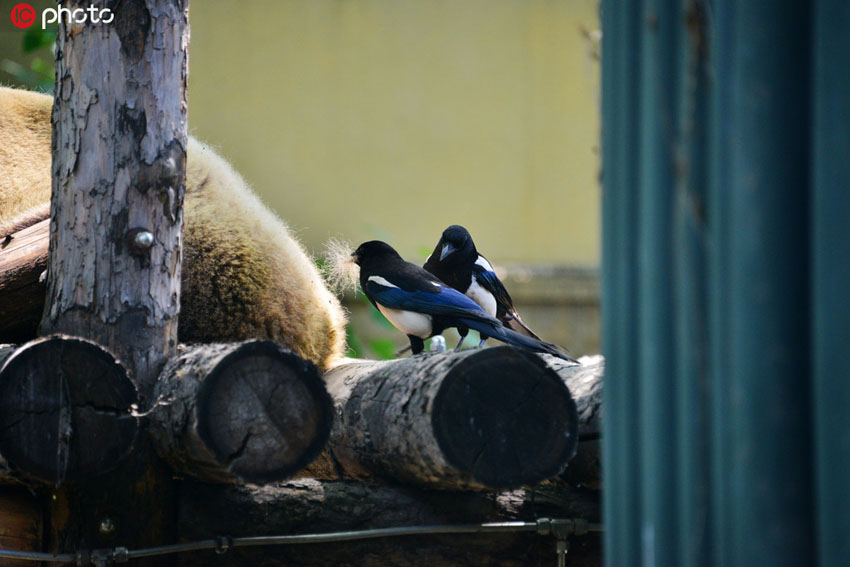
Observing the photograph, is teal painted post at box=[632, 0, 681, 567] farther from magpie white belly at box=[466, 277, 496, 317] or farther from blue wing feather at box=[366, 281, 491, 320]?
magpie white belly at box=[466, 277, 496, 317]

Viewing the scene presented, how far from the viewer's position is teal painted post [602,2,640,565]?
1.16m

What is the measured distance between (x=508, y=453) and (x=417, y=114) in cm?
504

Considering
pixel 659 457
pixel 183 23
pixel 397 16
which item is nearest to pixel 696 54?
pixel 659 457

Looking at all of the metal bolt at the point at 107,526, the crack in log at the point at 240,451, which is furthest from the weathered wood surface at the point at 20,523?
the crack in log at the point at 240,451

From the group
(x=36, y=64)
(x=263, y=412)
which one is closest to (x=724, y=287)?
(x=263, y=412)

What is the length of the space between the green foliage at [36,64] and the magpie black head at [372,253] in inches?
119

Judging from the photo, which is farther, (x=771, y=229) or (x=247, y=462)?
(x=247, y=462)

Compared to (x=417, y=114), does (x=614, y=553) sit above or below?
below

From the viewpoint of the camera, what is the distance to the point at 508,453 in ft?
6.20

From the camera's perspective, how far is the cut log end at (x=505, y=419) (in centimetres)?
186

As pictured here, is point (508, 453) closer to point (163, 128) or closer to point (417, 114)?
point (163, 128)

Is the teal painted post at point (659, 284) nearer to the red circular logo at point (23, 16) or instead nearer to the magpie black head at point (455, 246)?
the magpie black head at point (455, 246)

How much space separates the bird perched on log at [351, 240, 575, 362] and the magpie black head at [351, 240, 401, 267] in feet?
0.10

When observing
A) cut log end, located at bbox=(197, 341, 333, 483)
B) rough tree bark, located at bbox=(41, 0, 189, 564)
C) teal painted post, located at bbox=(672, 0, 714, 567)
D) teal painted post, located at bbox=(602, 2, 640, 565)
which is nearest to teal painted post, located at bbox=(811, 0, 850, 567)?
teal painted post, located at bbox=(672, 0, 714, 567)
